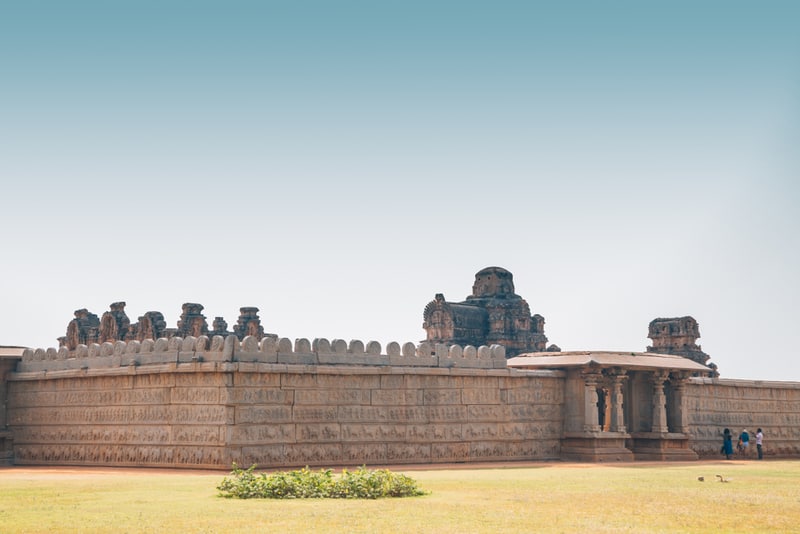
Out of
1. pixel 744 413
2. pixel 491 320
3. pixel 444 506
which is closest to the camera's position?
pixel 444 506

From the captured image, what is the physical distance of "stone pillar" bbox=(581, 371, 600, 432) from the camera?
2719 centimetres

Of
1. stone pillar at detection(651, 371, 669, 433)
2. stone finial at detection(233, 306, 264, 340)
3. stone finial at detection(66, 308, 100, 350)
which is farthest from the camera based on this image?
stone finial at detection(233, 306, 264, 340)

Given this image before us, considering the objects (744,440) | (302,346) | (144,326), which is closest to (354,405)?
(302,346)

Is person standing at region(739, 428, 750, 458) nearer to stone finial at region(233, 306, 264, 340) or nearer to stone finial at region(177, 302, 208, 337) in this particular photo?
stone finial at region(177, 302, 208, 337)

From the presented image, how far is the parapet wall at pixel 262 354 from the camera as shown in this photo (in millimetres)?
22531

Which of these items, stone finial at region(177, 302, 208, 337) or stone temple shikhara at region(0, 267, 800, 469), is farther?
stone finial at region(177, 302, 208, 337)

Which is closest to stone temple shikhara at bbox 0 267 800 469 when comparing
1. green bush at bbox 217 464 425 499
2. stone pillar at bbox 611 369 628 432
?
stone pillar at bbox 611 369 628 432

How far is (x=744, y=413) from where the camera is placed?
32.0m

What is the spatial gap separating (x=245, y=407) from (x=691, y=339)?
137ft

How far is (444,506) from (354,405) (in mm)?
9879

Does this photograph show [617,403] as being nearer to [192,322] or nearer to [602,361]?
[602,361]

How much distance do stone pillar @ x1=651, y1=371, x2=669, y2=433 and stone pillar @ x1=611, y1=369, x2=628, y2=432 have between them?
128 cm

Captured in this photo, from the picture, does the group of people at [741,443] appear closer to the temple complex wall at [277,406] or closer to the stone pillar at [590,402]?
the stone pillar at [590,402]

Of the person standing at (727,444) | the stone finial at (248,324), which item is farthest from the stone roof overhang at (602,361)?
the stone finial at (248,324)
